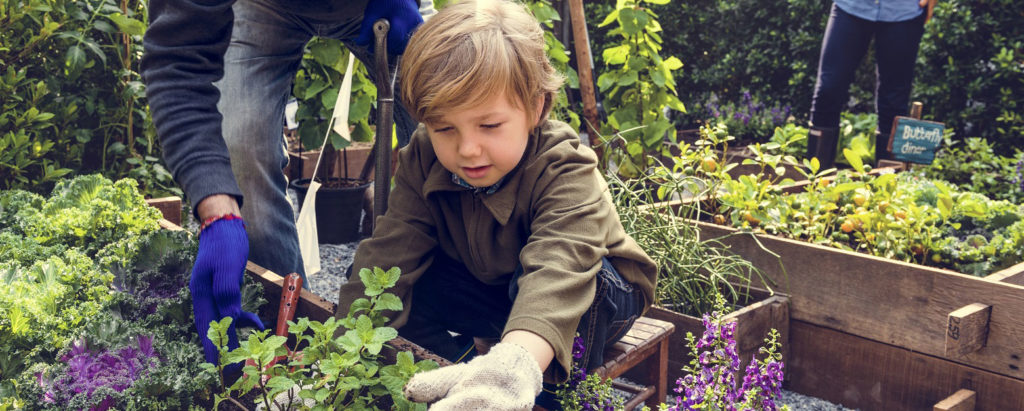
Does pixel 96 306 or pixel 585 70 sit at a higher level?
pixel 585 70

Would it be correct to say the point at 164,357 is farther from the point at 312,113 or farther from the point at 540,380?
the point at 312,113

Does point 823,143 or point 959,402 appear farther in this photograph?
point 823,143

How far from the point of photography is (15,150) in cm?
246

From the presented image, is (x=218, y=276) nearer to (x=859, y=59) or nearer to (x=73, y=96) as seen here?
(x=73, y=96)

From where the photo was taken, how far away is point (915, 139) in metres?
2.98

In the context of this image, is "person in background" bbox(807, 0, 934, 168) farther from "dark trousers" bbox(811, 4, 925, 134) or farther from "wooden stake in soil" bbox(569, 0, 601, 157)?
"wooden stake in soil" bbox(569, 0, 601, 157)

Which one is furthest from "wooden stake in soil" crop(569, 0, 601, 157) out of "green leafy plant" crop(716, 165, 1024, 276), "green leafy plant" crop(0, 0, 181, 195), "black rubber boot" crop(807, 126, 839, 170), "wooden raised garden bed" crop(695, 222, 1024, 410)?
"green leafy plant" crop(0, 0, 181, 195)

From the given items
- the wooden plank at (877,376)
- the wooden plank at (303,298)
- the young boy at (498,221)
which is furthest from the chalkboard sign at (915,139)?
the wooden plank at (303,298)

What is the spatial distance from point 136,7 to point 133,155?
21.7 inches

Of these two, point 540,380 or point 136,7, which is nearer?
point 540,380

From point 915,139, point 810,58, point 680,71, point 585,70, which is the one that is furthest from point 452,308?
point 680,71

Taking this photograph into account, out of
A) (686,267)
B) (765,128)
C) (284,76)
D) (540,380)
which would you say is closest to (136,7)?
(284,76)

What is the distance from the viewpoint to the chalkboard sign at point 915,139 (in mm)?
2967

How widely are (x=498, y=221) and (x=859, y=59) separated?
2.78 m
